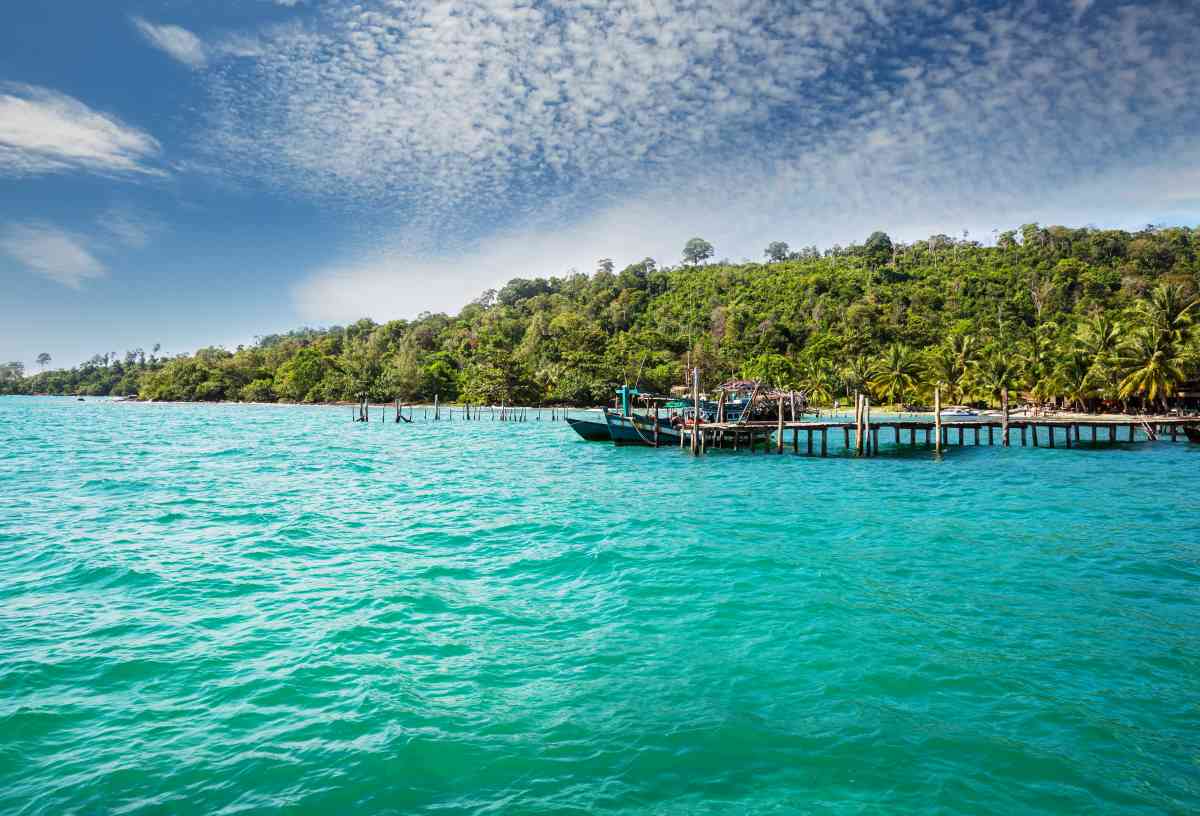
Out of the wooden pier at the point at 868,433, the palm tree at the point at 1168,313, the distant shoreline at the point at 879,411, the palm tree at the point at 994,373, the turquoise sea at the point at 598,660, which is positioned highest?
the palm tree at the point at 1168,313

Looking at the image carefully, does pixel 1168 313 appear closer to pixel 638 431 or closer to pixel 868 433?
pixel 868 433

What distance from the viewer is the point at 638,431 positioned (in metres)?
36.7

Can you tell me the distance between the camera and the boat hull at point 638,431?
3650 centimetres

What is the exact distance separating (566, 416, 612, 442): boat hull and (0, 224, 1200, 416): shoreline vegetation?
19594 mm

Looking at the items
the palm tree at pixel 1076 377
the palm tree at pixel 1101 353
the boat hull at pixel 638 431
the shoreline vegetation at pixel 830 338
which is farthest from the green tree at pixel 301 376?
the palm tree at pixel 1101 353

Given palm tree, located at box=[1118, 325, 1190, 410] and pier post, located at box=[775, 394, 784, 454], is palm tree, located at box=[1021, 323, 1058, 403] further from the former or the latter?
pier post, located at box=[775, 394, 784, 454]

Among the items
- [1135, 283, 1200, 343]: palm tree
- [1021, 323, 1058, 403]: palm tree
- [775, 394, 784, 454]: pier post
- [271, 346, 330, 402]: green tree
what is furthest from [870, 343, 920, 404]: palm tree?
[271, 346, 330, 402]: green tree

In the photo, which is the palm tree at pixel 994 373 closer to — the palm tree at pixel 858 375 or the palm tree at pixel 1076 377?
the palm tree at pixel 1076 377

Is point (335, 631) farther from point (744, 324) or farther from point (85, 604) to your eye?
point (744, 324)

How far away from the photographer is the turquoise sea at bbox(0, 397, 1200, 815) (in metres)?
5.48

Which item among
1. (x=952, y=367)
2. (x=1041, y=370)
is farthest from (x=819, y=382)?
(x=1041, y=370)

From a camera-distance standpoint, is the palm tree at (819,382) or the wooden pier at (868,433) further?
the palm tree at (819,382)

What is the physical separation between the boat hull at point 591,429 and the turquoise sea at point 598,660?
69.2 ft

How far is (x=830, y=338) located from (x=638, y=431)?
60.8m
